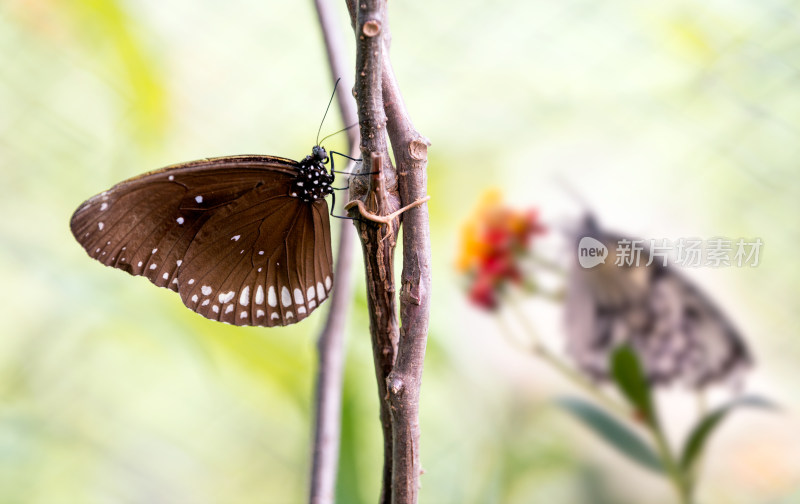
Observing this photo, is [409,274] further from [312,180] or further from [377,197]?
[312,180]

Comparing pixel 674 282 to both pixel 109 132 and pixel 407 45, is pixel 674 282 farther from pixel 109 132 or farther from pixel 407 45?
pixel 109 132

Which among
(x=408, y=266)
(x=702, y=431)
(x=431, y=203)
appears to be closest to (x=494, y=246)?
(x=431, y=203)

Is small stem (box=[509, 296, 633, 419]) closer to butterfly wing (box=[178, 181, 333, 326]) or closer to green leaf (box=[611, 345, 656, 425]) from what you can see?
green leaf (box=[611, 345, 656, 425])

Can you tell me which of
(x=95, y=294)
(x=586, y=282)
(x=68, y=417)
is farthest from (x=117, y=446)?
(x=586, y=282)

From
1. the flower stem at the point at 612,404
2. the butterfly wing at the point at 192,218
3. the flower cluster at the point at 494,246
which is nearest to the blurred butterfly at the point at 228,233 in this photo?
the butterfly wing at the point at 192,218

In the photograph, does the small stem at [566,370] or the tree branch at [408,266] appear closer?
the tree branch at [408,266]

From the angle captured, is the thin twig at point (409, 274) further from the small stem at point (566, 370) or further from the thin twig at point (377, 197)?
the small stem at point (566, 370)
